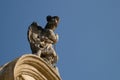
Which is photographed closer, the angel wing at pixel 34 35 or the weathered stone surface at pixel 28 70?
the weathered stone surface at pixel 28 70

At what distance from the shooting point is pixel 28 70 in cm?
1411

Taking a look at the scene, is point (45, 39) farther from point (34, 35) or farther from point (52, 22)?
point (52, 22)

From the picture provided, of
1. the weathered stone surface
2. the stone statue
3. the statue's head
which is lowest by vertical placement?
the weathered stone surface

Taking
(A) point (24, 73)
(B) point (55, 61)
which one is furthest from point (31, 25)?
(A) point (24, 73)

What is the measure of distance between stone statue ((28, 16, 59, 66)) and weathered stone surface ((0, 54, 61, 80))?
0.56 meters

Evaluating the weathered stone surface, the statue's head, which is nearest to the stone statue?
the statue's head

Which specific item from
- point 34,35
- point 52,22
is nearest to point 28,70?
point 34,35

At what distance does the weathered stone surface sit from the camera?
41.7 ft

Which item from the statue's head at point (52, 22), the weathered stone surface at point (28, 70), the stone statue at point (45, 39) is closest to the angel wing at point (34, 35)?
the stone statue at point (45, 39)

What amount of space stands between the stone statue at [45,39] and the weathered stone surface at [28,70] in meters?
0.56

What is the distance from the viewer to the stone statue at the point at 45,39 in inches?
606

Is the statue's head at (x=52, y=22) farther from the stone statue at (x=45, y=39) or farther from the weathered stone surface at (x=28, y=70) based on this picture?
the weathered stone surface at (x=28, y=70)

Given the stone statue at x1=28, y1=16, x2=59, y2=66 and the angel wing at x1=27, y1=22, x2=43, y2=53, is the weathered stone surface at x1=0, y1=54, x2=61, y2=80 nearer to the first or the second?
the stone statue at x1=28, y1=16, x2=59, y2=66

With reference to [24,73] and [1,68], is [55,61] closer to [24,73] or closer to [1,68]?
[24,73]
